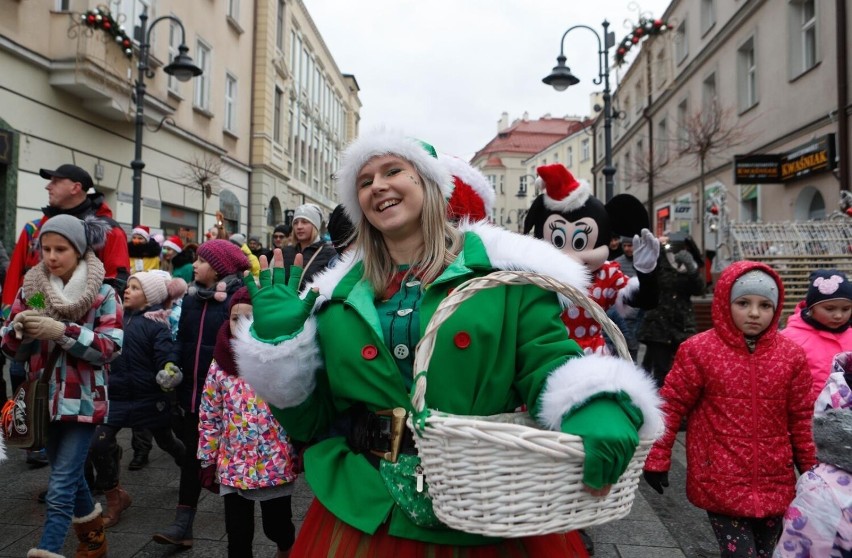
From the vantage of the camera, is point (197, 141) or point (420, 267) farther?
point (197, 141)

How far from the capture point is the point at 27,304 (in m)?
3.39

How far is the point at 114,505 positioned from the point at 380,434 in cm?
305

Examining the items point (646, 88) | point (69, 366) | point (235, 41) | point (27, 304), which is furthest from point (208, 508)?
point (646, 88)

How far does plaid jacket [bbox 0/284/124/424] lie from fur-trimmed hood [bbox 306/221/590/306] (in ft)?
6.02

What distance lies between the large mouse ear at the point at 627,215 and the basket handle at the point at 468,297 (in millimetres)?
2451

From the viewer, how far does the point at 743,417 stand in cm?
306

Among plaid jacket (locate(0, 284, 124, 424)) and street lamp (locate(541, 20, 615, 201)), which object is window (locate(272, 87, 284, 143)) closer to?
street lamp (locate(541, 20, 615, 201))

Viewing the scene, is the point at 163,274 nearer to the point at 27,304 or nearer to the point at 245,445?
the point at 27,304

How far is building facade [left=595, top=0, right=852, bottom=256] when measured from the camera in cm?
1308

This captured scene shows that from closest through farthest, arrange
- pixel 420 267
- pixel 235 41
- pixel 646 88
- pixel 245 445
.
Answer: pixel 420 267, pixel 245 445, pixel 235 41, pixel 646 88

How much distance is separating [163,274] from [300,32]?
28140mm

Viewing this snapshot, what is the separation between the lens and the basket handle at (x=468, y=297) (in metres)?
1.52

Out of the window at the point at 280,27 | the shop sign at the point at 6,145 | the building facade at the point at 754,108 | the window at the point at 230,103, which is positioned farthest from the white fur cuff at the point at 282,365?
the window at the point at 280,27

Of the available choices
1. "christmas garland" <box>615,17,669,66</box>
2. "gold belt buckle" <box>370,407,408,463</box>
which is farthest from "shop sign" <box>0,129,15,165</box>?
"gold belt buckle" <box>370,407,408,463</box>
